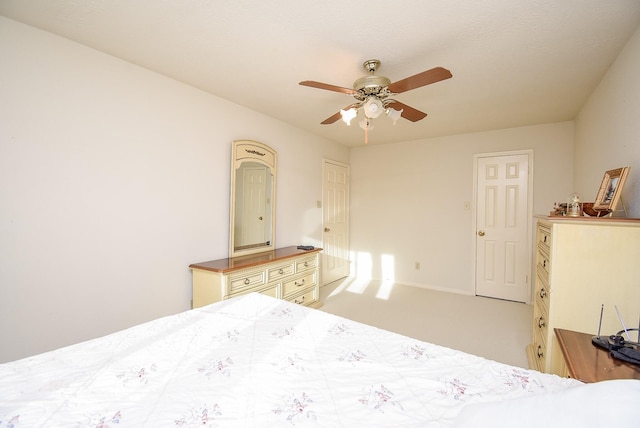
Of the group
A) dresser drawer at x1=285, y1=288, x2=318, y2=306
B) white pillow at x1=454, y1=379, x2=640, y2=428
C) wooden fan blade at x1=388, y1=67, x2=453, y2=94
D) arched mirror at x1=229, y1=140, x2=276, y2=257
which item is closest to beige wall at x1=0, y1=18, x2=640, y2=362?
arched mirror at x1=229, y1=140, x2=276, y2=257

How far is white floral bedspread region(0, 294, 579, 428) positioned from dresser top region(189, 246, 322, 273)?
113 centimetres

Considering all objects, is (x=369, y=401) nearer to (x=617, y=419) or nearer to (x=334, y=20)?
(x=617, y=419)

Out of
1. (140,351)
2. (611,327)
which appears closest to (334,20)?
(140,351)

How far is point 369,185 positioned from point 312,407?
4401 mm

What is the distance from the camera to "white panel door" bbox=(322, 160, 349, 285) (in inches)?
177

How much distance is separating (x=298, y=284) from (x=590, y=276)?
2540mm

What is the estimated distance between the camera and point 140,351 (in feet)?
3.67

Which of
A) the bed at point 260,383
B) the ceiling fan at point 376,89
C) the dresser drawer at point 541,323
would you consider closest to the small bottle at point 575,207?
the dresser drawer at point 541,323

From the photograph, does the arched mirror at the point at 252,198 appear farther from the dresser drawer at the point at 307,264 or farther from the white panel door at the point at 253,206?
the dresser drawer at the point at 307,264

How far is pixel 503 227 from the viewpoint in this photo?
155 inches

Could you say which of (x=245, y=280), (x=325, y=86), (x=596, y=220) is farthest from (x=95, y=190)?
(x=596, y=220)

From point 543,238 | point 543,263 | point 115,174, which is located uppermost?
point 115,174

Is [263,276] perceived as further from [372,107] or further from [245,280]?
[372,107]

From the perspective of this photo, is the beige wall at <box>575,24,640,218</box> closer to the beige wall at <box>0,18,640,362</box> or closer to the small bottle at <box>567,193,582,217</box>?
the beige wall at <box>0,18,640,362</box>
